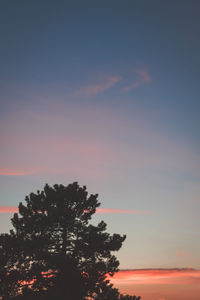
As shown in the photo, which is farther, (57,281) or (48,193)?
(48,193)

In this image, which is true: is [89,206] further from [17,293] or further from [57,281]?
[17,293]

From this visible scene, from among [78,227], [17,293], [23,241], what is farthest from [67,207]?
[17,293]

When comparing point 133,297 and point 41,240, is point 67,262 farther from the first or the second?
point 133,297

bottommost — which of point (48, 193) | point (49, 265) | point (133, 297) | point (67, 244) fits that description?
point (133, 297)

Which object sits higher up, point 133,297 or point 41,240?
point 41,240

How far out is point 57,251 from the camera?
79.7ft

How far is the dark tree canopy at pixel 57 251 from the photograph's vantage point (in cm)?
2347

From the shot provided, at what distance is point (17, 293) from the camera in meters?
23.5

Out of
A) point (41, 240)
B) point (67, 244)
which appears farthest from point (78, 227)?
point (41, 240)

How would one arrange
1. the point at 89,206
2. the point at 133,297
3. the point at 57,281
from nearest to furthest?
the point at 57,281 < the point at 133,297 < the point at 89,206

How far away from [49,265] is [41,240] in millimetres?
1920

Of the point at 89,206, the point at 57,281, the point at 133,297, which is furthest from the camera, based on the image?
the point at 89,206

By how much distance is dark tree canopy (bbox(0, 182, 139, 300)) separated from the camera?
23.5 meters

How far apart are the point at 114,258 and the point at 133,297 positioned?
328cm
